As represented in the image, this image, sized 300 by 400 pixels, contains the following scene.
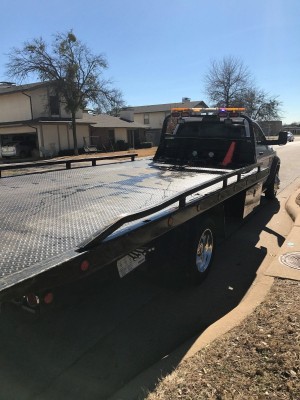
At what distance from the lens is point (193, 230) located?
410cm

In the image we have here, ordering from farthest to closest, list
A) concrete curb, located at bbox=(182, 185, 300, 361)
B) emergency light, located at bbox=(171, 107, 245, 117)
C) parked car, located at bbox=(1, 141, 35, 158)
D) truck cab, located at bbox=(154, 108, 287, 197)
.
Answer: parked car, located at bbox=(1, 141, 35, 158) < emergency light, located at bbox=(171, 107, 245, 117) < truck cab, located at bbox=(154, 108, 287, 197) < concrete curb, located at bbox=(182, 185, 300, 361)

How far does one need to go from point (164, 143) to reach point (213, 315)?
5178 millimetres

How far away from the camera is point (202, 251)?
15.0 ft

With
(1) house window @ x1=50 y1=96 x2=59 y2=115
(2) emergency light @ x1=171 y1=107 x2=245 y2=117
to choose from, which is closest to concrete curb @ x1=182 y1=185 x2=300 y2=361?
(2) emergency light @ x1=171 y1=107 x2=245 y2=117

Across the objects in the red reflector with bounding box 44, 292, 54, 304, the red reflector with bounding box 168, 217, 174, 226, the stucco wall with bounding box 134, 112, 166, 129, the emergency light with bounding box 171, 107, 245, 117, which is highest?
the stucco wall with bounding box 134, 112, 166, 129

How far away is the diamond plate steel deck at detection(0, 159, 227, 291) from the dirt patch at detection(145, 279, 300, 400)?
1229 millimetres

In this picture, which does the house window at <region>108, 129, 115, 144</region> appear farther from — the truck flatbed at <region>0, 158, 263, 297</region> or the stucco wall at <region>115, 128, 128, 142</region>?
the truck flatbed at <region>0, 158, 263, 297</region>

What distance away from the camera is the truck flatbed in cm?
246

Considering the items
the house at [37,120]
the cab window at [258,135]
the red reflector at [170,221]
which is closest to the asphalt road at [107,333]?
the red reflector at [170,221]

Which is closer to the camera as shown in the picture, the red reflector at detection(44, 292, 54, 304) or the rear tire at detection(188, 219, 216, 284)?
the red reflector at detection(44, 292, 54, 304)

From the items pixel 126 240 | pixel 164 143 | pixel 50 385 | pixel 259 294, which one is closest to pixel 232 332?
pixel 259 294

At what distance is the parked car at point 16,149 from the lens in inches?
1185

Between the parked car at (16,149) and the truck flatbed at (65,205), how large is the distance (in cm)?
2533

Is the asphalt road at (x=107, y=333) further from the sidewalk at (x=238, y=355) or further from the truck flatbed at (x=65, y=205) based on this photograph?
the truck flatbed at (x=65, y=205)
